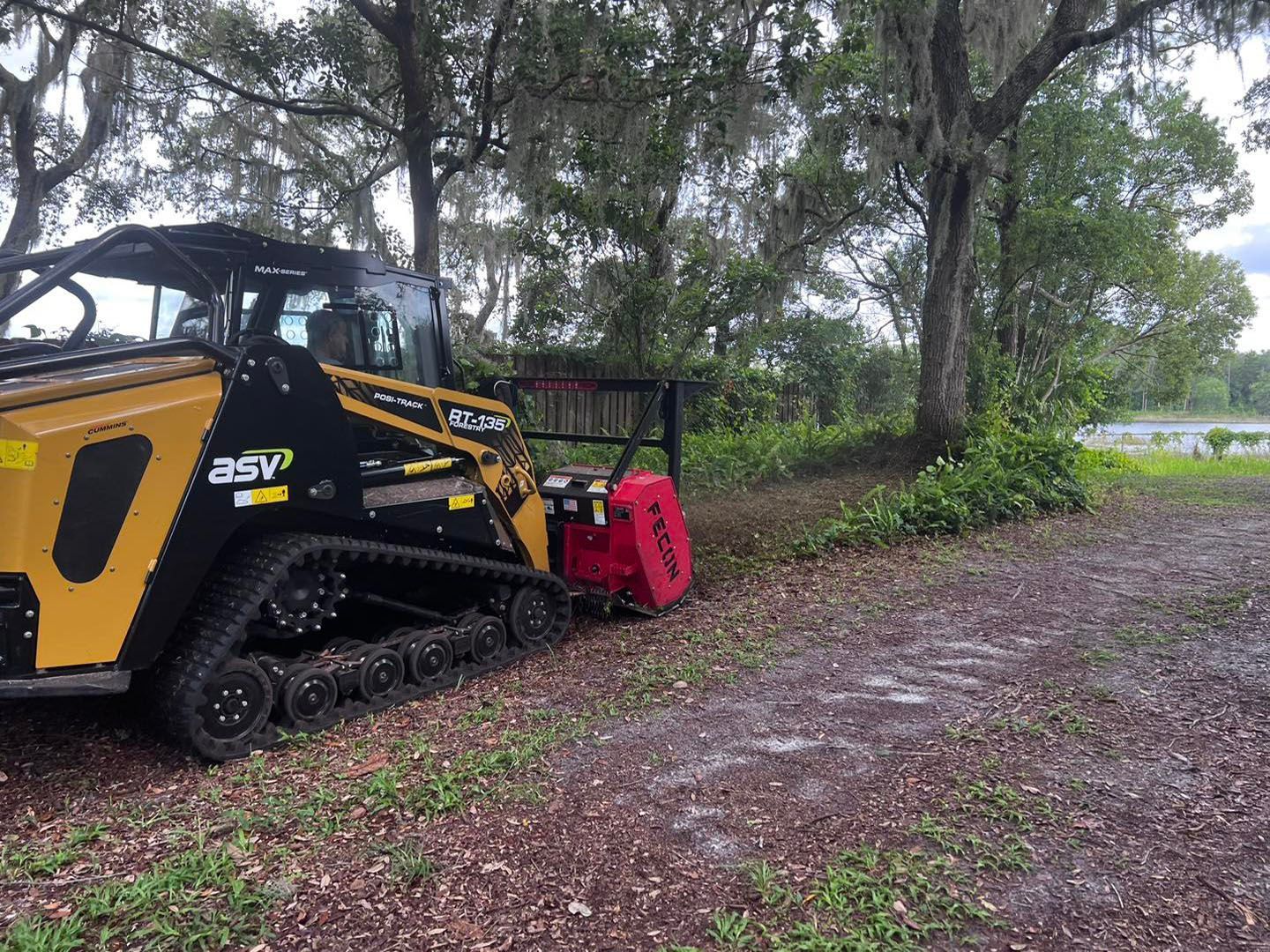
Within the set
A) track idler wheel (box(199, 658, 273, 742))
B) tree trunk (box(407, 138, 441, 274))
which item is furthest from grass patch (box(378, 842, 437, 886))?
tree trunk (box(407, 138, 441, 274))

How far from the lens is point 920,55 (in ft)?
32.6

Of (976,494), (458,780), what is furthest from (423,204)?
(458,780)

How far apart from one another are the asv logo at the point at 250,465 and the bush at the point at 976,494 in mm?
5013

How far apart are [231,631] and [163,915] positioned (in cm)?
128

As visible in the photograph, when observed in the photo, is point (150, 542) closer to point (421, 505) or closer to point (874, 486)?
point (421, 505)

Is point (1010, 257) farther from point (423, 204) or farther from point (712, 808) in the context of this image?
point (712, 808)

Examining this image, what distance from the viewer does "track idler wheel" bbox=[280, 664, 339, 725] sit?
3.77 metres

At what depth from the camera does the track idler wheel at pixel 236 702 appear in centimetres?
350

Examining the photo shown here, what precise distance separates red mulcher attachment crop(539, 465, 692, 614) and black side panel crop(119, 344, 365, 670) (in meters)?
1.77

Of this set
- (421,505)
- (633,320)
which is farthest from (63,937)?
(633,320)

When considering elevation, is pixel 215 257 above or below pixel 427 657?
above

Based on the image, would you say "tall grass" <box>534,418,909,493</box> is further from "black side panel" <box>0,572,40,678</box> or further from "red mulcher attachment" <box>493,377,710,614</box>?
"black side panel" <box>0,572,40,678</box>

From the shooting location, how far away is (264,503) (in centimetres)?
367

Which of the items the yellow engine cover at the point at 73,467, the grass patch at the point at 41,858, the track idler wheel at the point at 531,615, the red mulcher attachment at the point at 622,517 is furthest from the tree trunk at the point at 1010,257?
the grass patch at the point at 41,858
